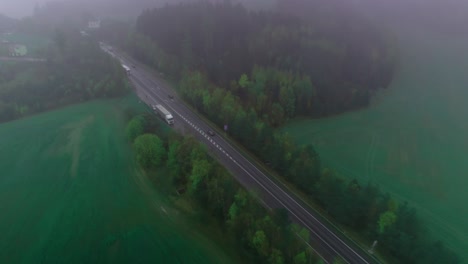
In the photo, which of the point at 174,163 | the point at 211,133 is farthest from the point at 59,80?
the point at 174,163

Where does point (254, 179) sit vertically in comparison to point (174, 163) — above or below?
below

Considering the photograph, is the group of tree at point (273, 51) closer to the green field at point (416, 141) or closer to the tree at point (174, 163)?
the green field at point (416, 141)

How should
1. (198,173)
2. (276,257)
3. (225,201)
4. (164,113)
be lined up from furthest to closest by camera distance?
(164,113) < (198,173) < (225,201) < (276,257)

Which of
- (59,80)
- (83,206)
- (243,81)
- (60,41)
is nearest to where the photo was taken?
(83,206)

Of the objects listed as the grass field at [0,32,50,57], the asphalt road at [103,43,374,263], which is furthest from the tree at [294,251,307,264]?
the grass field at [0,32,50,57]

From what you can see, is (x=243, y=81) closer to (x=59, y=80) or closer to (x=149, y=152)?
(x=149, y=152)

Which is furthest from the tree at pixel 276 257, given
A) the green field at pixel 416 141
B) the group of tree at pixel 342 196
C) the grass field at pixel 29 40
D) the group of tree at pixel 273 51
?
the grass field at pixel 29 40

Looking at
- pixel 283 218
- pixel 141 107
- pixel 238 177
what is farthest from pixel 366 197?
pixel 141 107
